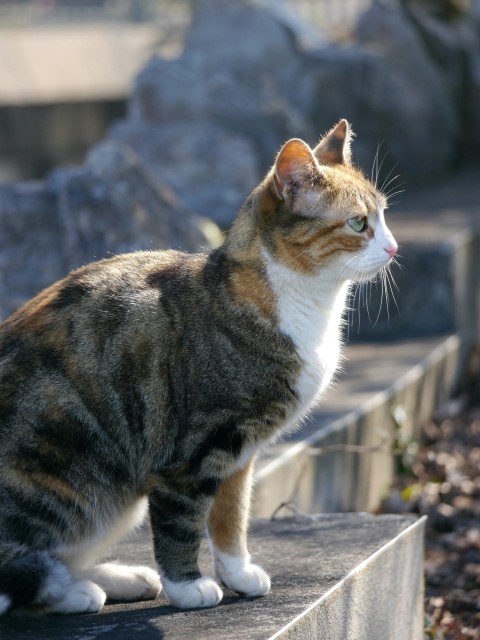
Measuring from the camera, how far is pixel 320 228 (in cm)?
326

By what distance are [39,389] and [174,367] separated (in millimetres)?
370

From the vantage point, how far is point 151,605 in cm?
318

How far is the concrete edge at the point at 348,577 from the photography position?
2.90 m

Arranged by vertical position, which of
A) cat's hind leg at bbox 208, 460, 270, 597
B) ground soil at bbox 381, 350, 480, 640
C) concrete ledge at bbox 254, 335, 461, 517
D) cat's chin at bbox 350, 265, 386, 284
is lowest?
ground soil at bbox 381, 350, 480, 640

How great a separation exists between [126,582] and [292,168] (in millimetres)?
1263

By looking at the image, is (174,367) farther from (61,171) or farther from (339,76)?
(339,76)

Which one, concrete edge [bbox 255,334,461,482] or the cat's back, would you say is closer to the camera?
the cat's back

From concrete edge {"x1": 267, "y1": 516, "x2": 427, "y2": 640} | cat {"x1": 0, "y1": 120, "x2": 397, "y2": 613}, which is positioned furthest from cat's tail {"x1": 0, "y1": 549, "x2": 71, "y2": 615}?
concrete edge {"x1": 267, "y1": 516, "x2": 427, "y2": 640}

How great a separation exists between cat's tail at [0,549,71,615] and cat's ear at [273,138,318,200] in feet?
3.95

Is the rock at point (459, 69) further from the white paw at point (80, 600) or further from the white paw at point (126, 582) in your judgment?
the white paw at point (80, 600)

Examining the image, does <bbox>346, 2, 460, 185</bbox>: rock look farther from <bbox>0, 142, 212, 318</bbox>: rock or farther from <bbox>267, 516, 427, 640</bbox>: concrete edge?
<bbox>267, 516, 427, 640</bbox>: concrete edge

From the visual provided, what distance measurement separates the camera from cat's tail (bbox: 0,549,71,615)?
9.61 ft

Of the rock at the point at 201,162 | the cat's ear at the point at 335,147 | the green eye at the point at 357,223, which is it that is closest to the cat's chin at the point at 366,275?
the green eye at the point at 357,223

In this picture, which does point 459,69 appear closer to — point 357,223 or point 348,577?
point 357,223
